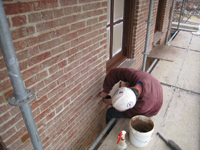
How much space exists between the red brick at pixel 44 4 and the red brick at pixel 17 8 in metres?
0.05

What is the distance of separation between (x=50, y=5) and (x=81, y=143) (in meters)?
2.10

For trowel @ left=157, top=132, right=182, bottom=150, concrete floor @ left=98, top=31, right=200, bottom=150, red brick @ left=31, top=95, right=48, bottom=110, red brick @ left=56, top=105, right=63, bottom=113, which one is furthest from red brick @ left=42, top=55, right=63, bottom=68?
trowel @ left=157, top=132, right=182, bottom=150

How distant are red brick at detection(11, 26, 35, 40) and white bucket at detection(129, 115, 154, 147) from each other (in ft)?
5.51

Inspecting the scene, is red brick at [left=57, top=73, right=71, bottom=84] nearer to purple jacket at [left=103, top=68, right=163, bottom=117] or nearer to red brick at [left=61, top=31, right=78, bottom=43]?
red brick at [left=61, top=31, right=78, bottom=43]

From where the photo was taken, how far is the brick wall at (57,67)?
124 centimetres

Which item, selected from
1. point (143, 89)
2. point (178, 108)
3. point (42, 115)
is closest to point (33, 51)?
point (42, 115)

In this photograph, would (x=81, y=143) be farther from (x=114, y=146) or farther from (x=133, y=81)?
(x=133, y=81)

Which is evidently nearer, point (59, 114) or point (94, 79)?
point (59, 114)

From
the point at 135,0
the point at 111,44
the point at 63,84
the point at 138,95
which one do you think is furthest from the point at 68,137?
the point at 135,0

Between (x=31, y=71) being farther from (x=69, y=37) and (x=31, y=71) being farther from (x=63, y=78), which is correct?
(x=69, y=37)

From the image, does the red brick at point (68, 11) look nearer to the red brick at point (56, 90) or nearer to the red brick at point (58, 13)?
the red brick at point (58, 13)

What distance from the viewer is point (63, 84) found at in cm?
177

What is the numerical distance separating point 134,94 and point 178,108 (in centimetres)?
152

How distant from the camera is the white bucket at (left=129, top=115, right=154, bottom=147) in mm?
2021
